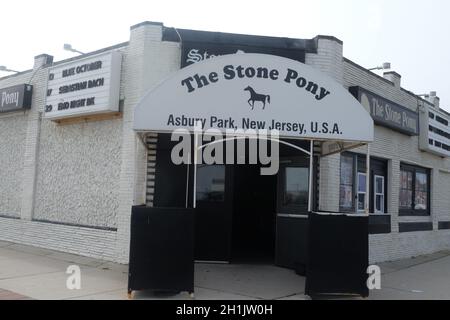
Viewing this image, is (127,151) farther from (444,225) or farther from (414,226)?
(444,225)

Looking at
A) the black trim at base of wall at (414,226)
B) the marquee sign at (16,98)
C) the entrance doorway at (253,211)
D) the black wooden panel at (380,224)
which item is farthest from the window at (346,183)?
the marquee sign at (16,98)

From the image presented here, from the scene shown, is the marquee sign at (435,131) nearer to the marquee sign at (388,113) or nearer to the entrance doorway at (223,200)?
the marquee sign at (388,113)

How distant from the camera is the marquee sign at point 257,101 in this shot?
7.10m

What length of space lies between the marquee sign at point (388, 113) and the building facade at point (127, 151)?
0.03m

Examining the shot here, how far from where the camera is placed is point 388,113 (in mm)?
11938

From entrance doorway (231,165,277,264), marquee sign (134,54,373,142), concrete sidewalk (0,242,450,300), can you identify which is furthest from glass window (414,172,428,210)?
marquee sign (134,54,373,142)

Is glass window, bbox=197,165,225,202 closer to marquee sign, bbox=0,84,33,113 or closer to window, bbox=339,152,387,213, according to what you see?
window, bbox=339,152,387,213

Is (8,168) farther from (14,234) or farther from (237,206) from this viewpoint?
(237,206)

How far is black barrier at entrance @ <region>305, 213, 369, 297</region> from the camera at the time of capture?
282 inches

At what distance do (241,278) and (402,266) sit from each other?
4.79 meters

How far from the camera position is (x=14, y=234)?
12.6 m

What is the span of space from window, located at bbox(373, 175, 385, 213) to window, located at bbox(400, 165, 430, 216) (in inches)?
39.7

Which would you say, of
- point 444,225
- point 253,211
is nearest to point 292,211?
point 253,211

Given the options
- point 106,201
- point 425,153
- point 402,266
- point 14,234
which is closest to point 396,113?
point 425,153
